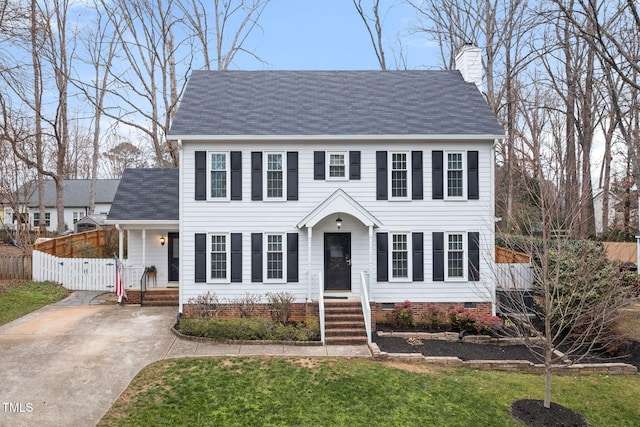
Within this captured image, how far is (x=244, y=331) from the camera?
11.1m

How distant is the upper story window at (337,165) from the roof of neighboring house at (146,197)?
5.84 m

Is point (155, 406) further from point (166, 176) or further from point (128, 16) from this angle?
point (128, 16)

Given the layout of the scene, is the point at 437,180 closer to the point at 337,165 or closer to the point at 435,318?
the point at 337,165

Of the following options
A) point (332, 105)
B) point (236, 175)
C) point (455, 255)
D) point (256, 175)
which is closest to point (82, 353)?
point (236, 175)

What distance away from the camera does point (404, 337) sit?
12.0 m

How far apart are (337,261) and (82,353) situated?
293 inches

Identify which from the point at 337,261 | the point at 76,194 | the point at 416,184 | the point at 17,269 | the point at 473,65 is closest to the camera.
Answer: the point at 416,184

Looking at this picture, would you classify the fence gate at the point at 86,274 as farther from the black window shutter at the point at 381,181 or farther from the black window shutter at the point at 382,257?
the black window shutter at the point at 381,181

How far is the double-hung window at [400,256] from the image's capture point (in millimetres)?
13555

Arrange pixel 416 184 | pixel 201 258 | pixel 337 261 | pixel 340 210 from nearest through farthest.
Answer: pixel 340 210
pixel 201 258
pixel 416 184
pixel 337 261

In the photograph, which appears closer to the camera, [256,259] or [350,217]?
[256,259]

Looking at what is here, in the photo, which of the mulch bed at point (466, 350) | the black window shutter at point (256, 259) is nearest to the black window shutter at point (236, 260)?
the black window shutter at point (256, 259)

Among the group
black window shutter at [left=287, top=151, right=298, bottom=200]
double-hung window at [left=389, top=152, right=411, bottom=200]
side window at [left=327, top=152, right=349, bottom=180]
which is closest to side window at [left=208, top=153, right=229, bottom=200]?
black window shutter at [left=287, top=151, right=298, bottom=200]

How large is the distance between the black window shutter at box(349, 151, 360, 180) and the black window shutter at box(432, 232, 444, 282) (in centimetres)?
→ 312
